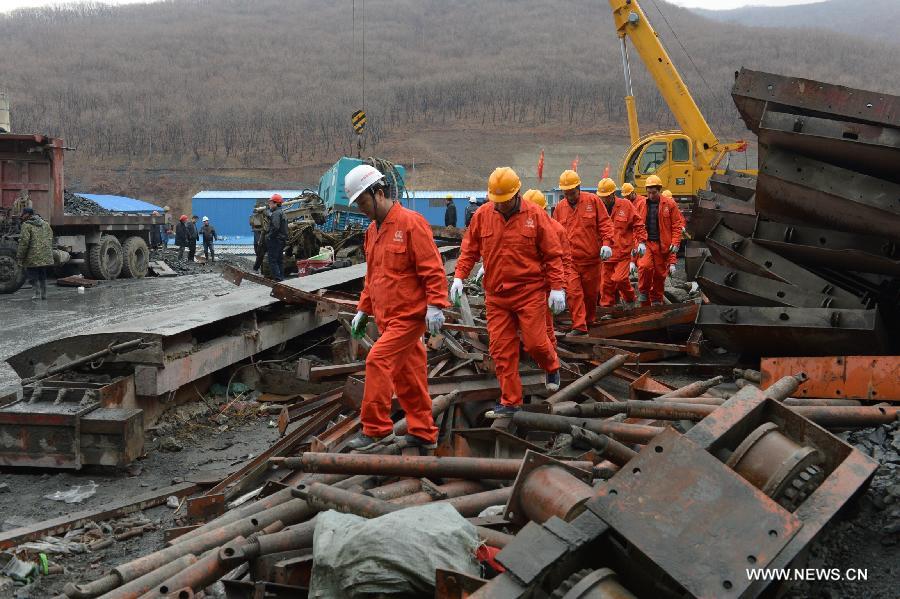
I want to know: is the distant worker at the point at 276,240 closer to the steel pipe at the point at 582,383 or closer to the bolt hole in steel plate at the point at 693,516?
the steel pipe at the point at 582,383

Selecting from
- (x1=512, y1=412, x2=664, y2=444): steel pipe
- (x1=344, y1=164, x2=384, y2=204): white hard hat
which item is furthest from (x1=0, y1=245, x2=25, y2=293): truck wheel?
(x1=512, y1=412, x2=664, y2=444): steel pipe

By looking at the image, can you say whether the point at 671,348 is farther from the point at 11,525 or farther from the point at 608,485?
the point at 11,525

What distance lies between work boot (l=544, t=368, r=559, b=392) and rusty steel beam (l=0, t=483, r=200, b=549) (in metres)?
2.41

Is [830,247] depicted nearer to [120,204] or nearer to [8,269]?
[8,269]

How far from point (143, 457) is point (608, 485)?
4.26 m

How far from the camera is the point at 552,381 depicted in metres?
5.52

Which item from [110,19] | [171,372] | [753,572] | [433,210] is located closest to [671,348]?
[171,372]

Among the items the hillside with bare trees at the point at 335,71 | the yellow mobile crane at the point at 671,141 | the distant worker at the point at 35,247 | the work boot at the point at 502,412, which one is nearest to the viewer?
the work boot at the point at 502,412

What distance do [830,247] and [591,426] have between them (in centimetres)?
290

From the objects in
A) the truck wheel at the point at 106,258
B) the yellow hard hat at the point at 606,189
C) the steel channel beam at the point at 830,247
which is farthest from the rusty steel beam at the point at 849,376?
the truck wheel at the point at 106,258

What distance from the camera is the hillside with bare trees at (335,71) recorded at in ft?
165

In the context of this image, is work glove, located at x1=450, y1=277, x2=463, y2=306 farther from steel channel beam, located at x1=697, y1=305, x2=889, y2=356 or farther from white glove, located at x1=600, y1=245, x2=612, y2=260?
white glove, located at x1=600, y1=245, x2=612, y2=260

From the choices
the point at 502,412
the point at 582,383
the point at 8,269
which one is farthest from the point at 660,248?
the point at 8,269

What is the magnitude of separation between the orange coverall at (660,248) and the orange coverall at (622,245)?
15 cm
